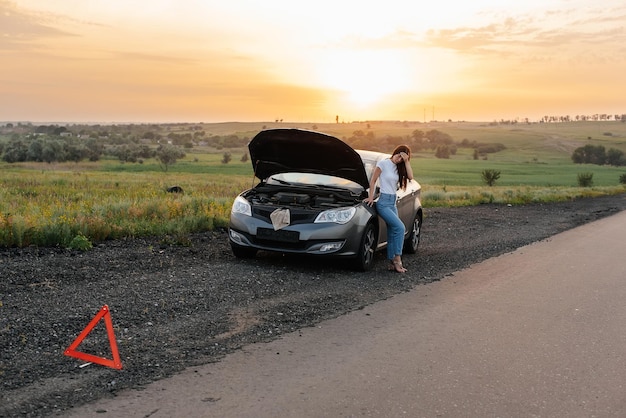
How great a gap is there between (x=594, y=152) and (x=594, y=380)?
408ft

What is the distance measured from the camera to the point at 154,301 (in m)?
7.15

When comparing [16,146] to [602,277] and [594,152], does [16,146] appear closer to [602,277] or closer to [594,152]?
[602,277]

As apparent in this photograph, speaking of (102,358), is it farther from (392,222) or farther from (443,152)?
(443,152)

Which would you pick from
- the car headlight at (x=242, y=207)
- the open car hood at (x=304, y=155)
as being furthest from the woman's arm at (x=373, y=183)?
the car headlight at (x=242, y=207)

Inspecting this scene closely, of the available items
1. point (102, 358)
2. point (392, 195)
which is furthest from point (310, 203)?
point (102, 358)

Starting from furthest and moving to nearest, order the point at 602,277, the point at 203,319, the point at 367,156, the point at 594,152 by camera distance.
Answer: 1. the point at 594,152
2. the point at 367,156
3. the point at 602,277
4. the point at 203,319

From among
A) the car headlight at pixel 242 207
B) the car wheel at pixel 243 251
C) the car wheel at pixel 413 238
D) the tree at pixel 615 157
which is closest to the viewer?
the car headlight at pixel 242 207

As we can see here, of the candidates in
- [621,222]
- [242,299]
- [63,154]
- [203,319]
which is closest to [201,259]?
[242,299]

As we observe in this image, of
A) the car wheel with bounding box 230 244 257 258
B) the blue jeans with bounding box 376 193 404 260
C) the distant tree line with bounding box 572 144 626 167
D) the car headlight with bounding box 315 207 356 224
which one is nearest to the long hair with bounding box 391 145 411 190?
the blue jeans with bounding box 376 193 404 260

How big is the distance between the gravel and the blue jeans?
420 millimetres

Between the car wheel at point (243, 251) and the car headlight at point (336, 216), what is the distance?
1245 mm

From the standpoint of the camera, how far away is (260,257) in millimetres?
10320

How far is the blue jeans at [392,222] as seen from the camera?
31.8ft

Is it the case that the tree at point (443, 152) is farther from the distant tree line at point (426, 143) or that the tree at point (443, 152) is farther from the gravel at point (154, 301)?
the gravel at point (154, 301)
